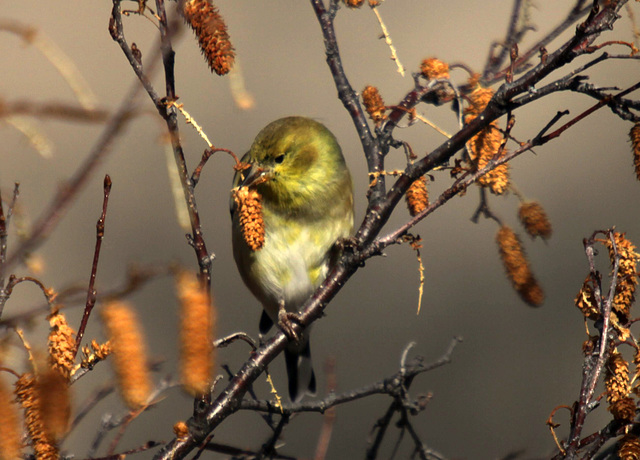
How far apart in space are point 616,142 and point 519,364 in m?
1.32

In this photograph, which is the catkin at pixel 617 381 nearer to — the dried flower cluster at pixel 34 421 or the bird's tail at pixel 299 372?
the dried flower cluster at pixel 34 421

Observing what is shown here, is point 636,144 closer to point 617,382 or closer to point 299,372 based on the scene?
point 617,382

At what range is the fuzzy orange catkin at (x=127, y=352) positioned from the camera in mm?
733

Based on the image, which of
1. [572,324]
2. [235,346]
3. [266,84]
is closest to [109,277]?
[235,346]

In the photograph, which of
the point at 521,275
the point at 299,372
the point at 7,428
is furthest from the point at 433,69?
the point at 299,372

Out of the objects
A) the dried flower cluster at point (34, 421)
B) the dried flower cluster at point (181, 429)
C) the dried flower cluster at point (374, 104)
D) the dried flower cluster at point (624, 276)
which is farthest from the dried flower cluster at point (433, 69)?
the dried flower cluster at point (34, 421)

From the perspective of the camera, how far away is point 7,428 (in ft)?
2.24

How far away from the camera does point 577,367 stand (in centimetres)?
296

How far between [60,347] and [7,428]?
0.12 meters

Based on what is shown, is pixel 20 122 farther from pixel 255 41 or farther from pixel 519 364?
pixel 255 41

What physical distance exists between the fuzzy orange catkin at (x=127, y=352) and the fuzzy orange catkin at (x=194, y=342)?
4 cm

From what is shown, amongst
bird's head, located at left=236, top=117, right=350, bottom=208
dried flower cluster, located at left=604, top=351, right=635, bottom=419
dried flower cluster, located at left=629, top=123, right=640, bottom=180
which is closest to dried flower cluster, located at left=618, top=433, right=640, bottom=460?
dried flower cluster, located at left=604, top=351, right=635, bottom=419

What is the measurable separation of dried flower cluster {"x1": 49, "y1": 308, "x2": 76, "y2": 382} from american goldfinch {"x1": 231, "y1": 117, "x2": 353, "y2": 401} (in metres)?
1.08

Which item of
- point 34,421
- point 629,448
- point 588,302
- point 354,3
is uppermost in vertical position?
point 354,3
